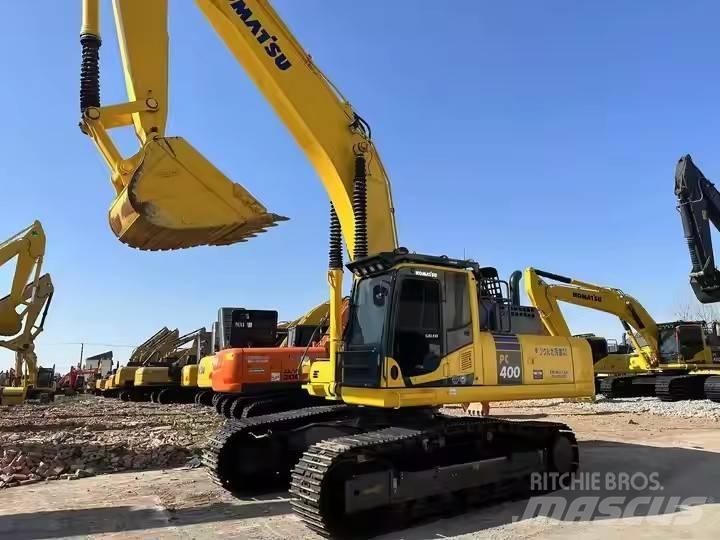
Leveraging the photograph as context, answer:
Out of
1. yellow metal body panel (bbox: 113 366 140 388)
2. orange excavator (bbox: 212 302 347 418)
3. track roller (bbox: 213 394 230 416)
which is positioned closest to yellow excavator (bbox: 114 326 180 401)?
yellow metal body panel (bbox: 113 366 140 388)

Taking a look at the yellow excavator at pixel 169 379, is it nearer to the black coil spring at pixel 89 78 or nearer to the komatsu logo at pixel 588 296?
the komatsu logo at pixel 588 296

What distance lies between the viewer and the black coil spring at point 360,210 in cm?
852

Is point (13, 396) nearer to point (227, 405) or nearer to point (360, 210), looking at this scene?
point (227, 405)

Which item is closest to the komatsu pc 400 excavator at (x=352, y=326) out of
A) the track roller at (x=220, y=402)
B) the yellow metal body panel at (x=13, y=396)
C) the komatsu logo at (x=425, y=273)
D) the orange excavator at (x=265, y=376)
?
the komatsu logo at (x=425, y=273)

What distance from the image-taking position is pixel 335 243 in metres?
7.99

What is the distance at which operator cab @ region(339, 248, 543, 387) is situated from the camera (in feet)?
21.3

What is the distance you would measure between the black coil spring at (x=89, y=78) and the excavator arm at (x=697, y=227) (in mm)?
19238

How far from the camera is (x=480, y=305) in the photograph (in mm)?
7195

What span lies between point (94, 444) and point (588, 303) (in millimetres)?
17079

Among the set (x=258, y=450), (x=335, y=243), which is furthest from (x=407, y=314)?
(x=258, y=450)

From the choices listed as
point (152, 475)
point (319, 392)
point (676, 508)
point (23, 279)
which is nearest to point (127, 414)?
point (23, 279)

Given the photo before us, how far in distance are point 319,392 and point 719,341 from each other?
20277 mm

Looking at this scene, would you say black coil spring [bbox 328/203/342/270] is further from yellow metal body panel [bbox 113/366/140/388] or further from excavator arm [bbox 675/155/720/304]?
yellow metal body panel [bbox 113/366/140/388]

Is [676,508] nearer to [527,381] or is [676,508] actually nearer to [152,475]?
[527,381]
